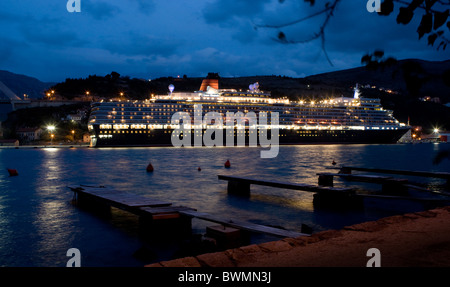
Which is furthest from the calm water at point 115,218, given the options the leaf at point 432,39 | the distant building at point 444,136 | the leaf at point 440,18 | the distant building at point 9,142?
the distant building at point 444,136

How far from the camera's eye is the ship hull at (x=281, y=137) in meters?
85.8

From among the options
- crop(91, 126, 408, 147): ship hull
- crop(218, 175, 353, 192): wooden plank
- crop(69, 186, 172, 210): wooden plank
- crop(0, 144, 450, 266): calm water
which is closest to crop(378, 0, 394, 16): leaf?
crop(0, 144, 450, 266): calm water

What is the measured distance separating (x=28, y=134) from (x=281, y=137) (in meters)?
71.0

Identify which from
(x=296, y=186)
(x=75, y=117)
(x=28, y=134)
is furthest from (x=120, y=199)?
(x=75, y=117)

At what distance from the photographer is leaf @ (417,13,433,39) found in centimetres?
324

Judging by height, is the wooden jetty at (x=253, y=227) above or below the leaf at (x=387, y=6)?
below

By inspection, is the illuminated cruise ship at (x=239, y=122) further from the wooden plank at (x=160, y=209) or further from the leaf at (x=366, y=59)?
the leaf at (x=366, y=59)

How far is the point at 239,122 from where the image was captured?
97.3 metres

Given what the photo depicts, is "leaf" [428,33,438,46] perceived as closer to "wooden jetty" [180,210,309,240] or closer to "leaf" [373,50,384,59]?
"leaf" [373,50,384,59]
